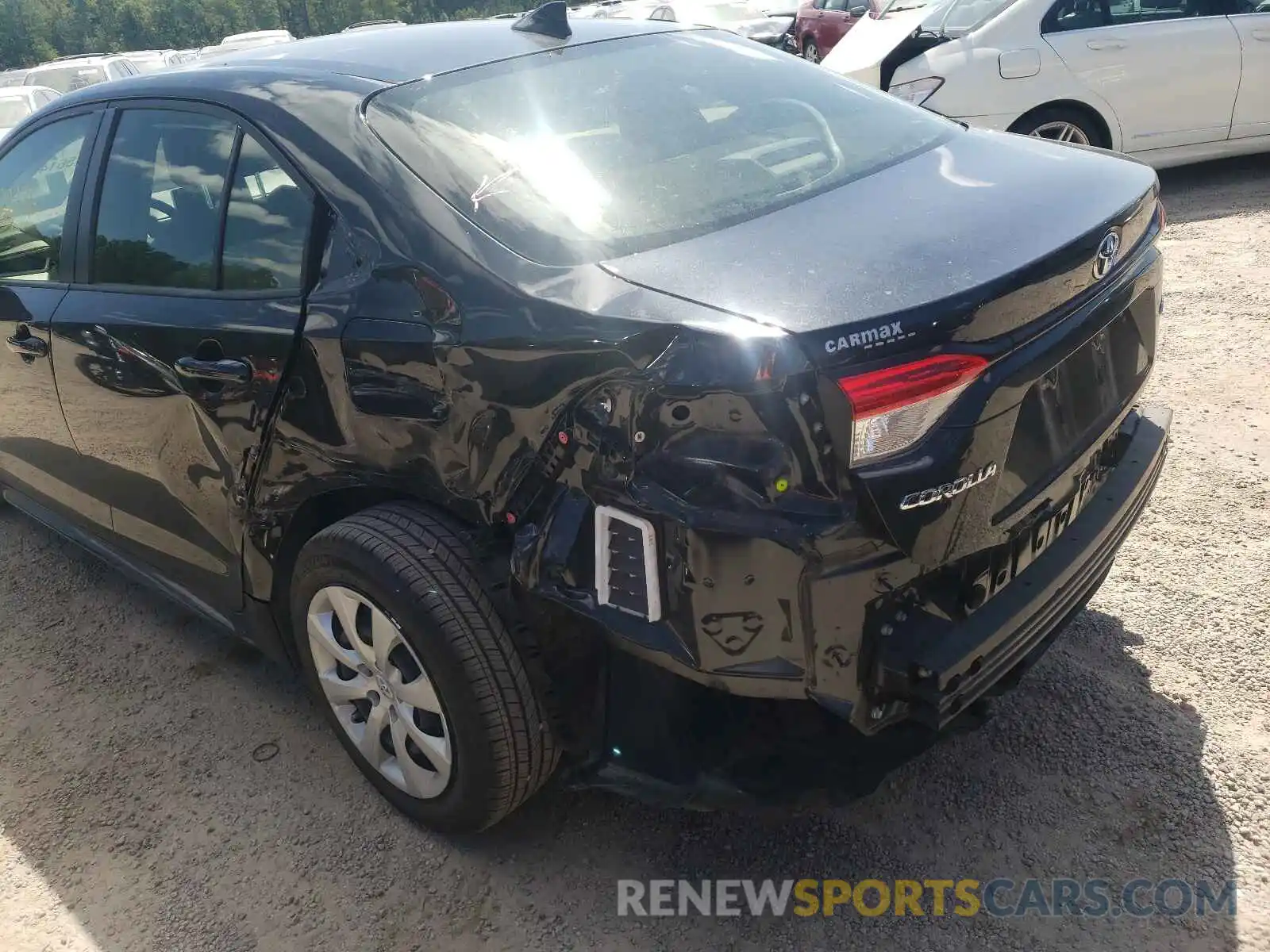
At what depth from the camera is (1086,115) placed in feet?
22.0

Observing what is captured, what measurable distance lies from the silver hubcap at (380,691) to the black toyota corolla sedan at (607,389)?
0.03 ft

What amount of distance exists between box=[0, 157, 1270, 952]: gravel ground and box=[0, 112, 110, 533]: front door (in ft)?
2.12

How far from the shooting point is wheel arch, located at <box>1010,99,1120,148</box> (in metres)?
6.62

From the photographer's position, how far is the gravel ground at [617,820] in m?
2.24

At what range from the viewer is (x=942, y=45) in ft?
22.4

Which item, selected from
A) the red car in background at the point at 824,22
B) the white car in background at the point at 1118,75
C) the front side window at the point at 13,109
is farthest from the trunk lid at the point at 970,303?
the red car in background at the point at 824,22

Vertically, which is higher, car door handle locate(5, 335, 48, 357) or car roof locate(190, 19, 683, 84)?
car roof locate(190, 19, 683, 84)

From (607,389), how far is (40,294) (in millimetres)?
2238

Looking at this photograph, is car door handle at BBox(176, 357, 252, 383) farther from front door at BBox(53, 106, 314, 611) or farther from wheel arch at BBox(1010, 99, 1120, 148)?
wheel arch at BBox(1010, 99, 1120, 148)

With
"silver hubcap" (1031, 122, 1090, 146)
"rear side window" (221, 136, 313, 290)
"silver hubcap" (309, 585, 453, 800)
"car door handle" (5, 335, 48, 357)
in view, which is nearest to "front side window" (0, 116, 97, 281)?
"car door handle" (5, 335, 48, 357)

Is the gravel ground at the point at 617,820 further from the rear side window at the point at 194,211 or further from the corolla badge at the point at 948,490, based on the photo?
the rear side window at the point at 194,211

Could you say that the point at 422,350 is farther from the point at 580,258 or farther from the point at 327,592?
the point at 327,592

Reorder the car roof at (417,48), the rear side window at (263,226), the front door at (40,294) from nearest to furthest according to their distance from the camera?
the rear side window at (263,226) < the car roof at (417,48) < the front door at (40,294)

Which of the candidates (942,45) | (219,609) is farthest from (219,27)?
(219,609)
